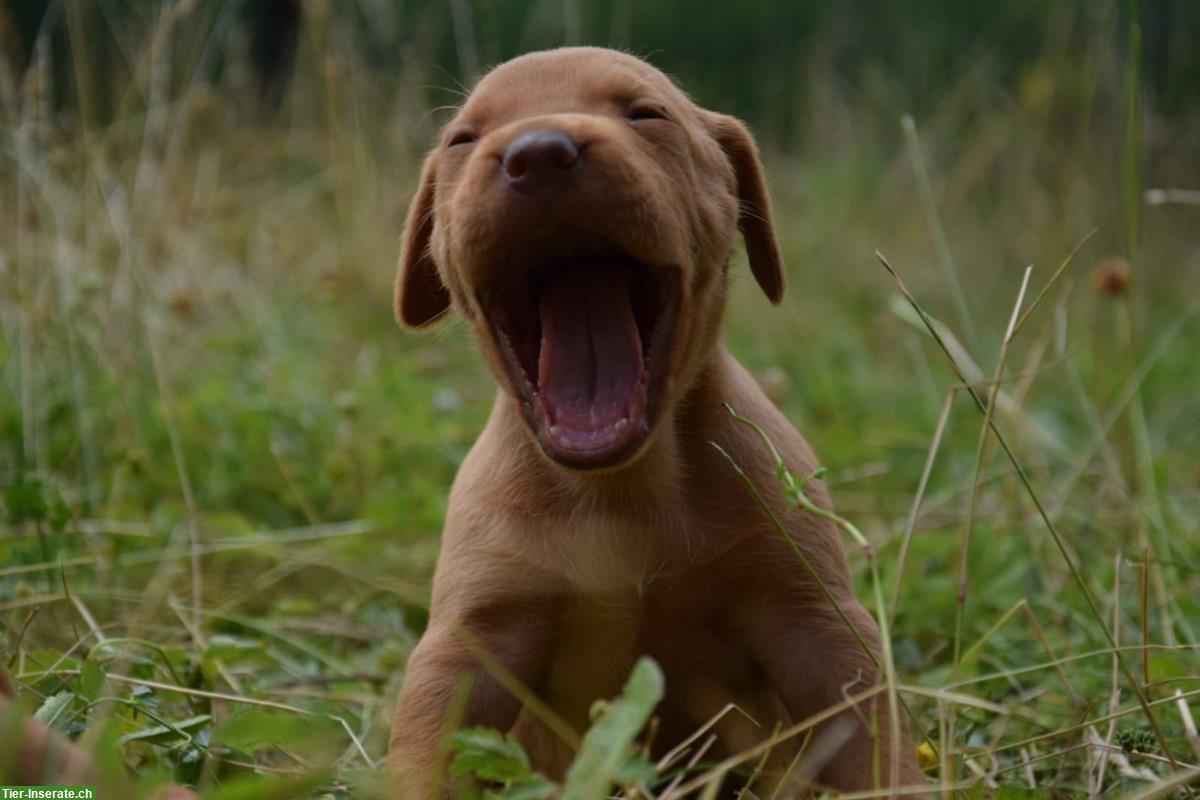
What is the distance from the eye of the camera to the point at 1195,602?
11.9 ft

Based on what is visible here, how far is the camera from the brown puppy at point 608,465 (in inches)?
101

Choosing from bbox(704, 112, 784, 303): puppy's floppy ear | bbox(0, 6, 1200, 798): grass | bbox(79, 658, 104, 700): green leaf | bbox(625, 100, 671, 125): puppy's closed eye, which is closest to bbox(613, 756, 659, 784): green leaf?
bbox(0, 6, 1200, 798): grass

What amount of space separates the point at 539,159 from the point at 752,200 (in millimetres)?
919

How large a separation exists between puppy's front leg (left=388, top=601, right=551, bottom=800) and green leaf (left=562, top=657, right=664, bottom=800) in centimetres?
73

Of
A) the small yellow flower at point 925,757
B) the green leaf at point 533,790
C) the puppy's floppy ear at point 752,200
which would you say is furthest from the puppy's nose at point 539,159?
the small yellow flower at point 925,757

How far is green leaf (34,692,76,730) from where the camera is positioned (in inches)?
91.3

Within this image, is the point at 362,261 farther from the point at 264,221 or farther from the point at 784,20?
the point at 784,20

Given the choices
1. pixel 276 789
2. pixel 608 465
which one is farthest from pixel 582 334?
pixel 276 789

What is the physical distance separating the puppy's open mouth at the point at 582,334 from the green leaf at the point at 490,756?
871mm

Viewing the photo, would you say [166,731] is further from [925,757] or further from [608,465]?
[925,757]

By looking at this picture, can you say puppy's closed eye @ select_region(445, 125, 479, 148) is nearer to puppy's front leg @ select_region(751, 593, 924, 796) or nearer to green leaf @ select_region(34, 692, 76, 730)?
puppy's front leg @ select_region(751, 593, 924, 796)

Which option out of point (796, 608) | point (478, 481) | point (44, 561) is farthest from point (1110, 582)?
point (44, 561)

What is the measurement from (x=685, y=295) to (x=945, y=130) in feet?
21.8

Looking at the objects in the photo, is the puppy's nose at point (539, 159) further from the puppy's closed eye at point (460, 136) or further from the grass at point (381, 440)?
the grass at point (381, 440)
